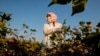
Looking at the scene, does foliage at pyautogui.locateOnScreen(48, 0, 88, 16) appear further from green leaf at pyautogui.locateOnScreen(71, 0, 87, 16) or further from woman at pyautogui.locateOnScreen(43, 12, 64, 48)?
woman at pyautogui.locateOnScreen(43, 12, 64, 48)

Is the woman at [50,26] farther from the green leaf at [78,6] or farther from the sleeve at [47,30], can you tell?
the green leaf at [78,6]

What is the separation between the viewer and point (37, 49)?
5230 millimetres

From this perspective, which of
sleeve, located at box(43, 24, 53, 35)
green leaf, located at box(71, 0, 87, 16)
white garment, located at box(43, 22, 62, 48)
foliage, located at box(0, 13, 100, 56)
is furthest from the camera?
sleeve, located at box(43, 24, 53, 35)

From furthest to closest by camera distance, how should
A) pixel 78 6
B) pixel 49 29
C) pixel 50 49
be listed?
1. pixel 49 29
2. pixel 50 49
3. pixel 78 6

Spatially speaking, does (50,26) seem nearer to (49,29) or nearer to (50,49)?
(49,29)

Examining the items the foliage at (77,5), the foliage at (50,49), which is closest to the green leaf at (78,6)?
the foliage at (77,5)

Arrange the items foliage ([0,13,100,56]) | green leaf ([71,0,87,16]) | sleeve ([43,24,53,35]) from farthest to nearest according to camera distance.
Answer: sleeve ([43,24,53,35]) < foliage ([0,13,100,56]) < green leaf ([71,0,87,16])

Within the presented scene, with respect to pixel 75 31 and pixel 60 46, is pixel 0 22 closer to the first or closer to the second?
pixel 60 46

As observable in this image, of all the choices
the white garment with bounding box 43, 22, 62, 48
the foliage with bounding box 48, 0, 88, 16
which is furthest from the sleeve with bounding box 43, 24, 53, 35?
the foliage with bounding box 48, 0, 88, 16

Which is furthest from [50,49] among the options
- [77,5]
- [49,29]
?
[77,5]

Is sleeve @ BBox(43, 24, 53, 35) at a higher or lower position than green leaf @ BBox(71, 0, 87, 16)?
lower

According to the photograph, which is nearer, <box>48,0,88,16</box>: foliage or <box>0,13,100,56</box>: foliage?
<box>48,0,88,16</box>: foliage

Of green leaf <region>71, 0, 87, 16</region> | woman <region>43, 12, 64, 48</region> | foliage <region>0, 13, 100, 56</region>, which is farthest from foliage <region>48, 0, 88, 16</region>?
woman <region>43, 12, 64, 48</region>

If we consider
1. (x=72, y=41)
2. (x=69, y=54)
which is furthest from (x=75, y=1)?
(x=72, y=41)
